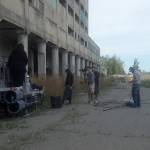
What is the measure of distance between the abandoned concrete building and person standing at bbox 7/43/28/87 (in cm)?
917

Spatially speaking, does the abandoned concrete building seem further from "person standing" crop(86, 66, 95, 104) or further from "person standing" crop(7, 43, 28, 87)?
"person standing" crop(7, 43, 28, 87)

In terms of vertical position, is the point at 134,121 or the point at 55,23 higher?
the point at 55,23

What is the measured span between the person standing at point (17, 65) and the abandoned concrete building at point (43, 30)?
9167mm

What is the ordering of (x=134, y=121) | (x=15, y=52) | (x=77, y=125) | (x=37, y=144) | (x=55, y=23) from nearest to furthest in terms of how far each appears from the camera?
(x=37, y=144), (x=77, y=125), (x=134, y=121), (x=15, y=52), (x=55, y=23)

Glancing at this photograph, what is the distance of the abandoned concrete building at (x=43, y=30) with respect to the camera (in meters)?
29.0

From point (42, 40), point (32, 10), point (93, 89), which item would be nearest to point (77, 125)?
point (93, 89)

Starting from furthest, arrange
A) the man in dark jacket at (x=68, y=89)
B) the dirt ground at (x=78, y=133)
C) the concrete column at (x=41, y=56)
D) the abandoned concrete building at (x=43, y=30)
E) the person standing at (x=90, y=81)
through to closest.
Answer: the concrete column at (x=41, y=56), the abandoned concrete building at (x=43, y=30), the person standing at (x=90, y=81), the man in dark jacket at (x=68, y=89), the dirt ground at (x=78, y=133)

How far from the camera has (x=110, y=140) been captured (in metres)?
10.3

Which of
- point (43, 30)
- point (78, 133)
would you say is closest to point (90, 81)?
point (78, 133)

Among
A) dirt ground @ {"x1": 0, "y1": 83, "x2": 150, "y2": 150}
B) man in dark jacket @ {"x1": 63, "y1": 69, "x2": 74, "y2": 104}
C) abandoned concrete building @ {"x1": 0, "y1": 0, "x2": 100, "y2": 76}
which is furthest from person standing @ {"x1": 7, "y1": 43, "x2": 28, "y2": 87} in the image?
abandoned concrete building @ {"x1": 0, "y1": 0, "x2": 100, "y2": 76}

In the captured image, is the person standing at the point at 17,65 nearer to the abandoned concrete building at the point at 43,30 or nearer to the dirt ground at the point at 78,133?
the dirt ground at the point at 78,133

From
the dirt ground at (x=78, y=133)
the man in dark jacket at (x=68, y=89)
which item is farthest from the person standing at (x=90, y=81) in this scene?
the dirt ground at (x=78, y=133)

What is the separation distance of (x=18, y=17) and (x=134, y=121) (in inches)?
637

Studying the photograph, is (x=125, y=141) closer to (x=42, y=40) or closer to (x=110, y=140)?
(x=110, y=140)
